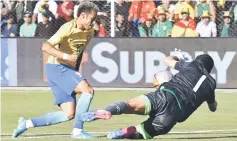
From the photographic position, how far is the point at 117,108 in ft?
33.2

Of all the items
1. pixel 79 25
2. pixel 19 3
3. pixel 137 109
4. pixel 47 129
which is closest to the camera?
pixel 137 109

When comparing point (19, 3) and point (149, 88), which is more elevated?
point (19, 3)

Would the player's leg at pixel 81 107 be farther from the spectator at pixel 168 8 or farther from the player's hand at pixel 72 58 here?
the spectator at pixel 168 8

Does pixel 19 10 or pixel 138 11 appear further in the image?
pixel 19 10

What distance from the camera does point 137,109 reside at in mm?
10391

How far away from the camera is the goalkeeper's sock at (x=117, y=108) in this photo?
10016mm

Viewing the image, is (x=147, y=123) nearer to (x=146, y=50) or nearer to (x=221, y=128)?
(x=221, y=128)

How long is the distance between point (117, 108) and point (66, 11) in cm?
1320

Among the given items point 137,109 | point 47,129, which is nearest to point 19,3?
point 47,129

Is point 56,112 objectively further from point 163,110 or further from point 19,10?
point 19,10

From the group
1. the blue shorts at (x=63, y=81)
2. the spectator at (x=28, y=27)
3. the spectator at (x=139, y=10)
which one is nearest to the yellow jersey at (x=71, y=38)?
the blue shorts at (x=63, y=81)

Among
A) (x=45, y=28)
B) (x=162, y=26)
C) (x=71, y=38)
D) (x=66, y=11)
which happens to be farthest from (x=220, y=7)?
(x=71, y=38)

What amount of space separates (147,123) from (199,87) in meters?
0.81

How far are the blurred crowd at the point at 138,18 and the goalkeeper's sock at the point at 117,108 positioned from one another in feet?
38.4
